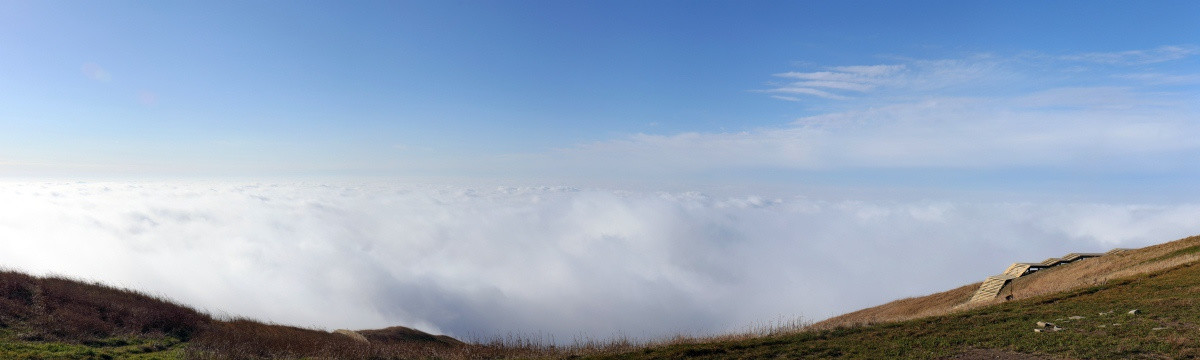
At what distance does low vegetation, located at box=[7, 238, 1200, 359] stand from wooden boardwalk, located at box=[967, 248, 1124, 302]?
12.5ft

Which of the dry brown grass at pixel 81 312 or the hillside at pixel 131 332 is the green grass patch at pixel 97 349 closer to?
the hillside at pixel 131 332

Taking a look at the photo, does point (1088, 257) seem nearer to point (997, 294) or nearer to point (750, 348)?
point (997, 294)

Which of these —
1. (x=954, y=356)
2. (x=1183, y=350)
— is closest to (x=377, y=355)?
(x=954, y=356)

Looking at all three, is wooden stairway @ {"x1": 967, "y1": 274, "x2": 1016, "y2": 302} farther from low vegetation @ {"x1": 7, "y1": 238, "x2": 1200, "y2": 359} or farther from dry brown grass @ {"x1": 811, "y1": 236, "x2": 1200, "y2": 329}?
low vegetation @ {"x1": 7, "y1": 238, "x2": 1200, "y2": 359}

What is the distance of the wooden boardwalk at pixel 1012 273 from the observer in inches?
1149

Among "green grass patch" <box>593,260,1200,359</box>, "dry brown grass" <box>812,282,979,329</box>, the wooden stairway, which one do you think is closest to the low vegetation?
"green grass patch" <box>593,260,1200,359</box>

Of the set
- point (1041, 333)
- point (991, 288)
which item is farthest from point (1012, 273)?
point (1041, 333)

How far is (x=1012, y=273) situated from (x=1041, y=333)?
2154 cm

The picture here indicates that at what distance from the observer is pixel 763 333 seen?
59.6 ft

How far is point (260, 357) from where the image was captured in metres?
17.6

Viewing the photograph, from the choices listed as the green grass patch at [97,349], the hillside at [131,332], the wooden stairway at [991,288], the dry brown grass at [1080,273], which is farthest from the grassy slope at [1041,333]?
the green grass patch at [97,349]

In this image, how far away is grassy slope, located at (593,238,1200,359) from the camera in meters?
13.2

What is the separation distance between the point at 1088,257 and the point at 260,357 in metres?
42.1

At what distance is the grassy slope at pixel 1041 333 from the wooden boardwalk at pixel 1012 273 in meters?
7.45
